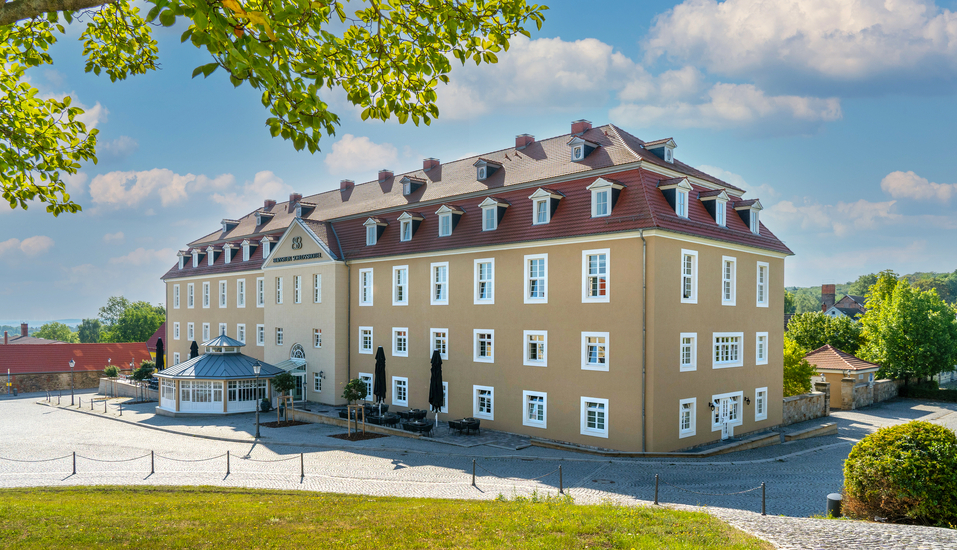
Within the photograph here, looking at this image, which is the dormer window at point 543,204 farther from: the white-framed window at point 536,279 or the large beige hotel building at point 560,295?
the white-framed window at point 536,279

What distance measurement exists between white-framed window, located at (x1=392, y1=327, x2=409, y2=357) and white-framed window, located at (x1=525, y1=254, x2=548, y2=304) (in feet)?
28.0

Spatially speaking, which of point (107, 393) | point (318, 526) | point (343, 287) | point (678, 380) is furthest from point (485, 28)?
point (107, 393)

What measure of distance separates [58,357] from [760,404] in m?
58.8

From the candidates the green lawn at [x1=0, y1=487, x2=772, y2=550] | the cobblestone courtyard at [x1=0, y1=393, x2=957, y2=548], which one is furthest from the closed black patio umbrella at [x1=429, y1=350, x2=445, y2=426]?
the green lawn at [x1=0, y1=487, x2=772, y2=550]

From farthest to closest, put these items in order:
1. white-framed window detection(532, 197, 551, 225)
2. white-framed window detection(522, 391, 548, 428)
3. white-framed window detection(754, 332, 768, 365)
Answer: white-framed window detection(754, 332, 768, 365) < white-framed window detection(532, 197, 551, 225) < white-framed window detection(522, 391, 548, 428)

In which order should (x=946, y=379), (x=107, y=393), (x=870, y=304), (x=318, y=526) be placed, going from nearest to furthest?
1. (x=318, y=526)
2. (x=107, y=393)
3. (x=870, y=304)
4. (x=946, y=379)

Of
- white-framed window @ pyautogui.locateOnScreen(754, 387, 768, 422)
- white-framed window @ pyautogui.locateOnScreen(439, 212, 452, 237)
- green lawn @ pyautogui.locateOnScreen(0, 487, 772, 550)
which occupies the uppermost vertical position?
white-framed window @ pyautogui.locateOnScreen(439, 212, 452, 237)

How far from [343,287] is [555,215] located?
15.2 metres

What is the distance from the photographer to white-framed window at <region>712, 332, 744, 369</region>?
25828 mm

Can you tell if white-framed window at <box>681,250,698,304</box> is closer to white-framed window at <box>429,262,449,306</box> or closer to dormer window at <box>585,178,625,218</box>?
dormer window at <box>585,178,625,218</box>

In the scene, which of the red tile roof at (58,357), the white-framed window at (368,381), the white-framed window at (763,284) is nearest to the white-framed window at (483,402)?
the white-framed window at (368,381)

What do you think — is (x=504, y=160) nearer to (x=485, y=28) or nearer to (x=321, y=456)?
(x=321, y=456)

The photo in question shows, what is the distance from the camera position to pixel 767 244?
2900 cm

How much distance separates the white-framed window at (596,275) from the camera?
23.6 metres
